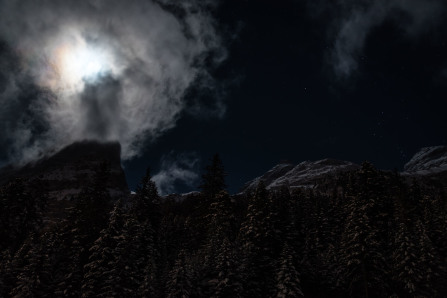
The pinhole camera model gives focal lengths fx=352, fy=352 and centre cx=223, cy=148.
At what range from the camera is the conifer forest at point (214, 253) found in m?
36.1

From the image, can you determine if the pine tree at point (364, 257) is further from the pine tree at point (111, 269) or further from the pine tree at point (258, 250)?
the pine tree at point (111, 269)

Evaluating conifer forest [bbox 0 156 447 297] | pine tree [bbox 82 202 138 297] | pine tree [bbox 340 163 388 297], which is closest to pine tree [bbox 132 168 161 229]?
conifer forest [bbox 0 156 447 297]

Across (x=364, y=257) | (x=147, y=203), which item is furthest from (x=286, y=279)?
(x=147, y=203)

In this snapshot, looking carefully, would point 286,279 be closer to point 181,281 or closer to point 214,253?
point 214,253

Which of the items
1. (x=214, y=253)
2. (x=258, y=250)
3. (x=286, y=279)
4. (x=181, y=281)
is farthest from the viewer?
(x=258, y=250)

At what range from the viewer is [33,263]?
38062 mm

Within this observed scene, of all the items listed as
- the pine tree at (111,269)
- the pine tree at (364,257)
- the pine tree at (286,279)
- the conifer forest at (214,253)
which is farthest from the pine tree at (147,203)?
the pine tree at (364,257)

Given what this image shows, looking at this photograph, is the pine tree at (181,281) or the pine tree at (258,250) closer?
the pine tree at (181,281)

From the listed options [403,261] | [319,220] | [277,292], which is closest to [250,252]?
[277,292]

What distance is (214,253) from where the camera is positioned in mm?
40250

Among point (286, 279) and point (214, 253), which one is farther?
point (214, 253)

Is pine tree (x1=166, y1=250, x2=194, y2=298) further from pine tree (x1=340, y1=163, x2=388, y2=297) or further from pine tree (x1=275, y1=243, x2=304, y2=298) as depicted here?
pine tree (x1=340, y1=163, x2=388, y2=297)

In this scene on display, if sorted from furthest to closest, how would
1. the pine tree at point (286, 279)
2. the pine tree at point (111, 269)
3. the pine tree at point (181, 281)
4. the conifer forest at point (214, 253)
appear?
the pine tree at point (286, 279), the conifer forest at point (214, 253), the pine tree at point (111, 269), the pine tree at point (181, 281)

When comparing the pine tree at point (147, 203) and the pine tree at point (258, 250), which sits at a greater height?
the pine tree at point (147, 203)
